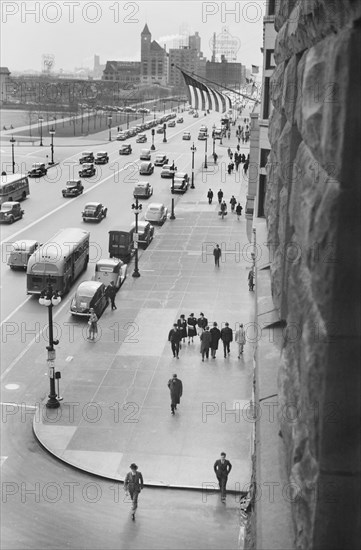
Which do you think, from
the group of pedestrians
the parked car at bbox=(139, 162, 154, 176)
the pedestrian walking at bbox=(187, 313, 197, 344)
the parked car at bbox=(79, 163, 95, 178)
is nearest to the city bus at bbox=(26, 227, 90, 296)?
the pedestrian walking at bbox=(187, 313, 197, 344)

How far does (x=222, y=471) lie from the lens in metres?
16.7

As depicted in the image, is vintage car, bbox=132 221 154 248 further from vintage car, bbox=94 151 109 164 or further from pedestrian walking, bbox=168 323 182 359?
vintage car, bbox=94 151 109 164

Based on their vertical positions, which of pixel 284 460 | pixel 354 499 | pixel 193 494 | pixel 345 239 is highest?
pixel 345 239

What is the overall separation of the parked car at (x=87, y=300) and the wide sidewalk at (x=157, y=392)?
0.61 m

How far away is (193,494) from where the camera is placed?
56.4 ft

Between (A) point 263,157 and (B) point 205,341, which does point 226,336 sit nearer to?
(B) point 205,341

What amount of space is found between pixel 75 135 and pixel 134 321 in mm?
96397

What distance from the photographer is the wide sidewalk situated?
18.7m

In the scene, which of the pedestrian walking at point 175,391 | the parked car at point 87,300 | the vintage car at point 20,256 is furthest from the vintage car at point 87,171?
the pedestrian walking at point 175,391

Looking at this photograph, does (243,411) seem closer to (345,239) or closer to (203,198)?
(345,239)

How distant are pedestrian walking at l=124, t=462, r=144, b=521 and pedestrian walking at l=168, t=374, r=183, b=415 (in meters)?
4.71

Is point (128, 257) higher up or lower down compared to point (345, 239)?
lower down

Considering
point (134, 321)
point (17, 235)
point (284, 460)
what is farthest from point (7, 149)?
point (284, 460)

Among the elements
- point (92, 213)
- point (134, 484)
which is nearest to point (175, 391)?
point (134, 484)
